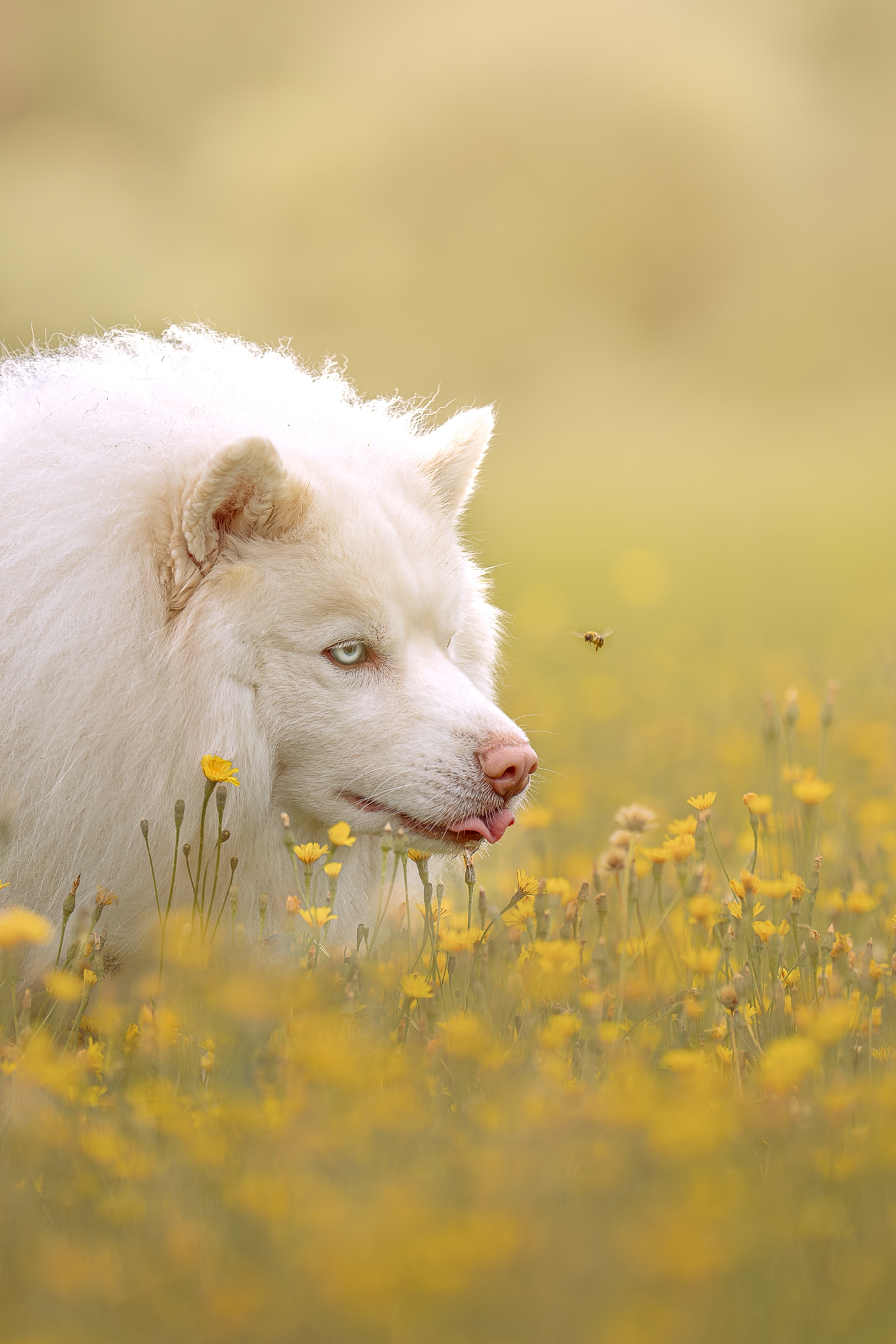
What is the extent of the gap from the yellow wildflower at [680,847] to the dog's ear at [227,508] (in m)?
1.31

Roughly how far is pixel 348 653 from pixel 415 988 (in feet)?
3.28

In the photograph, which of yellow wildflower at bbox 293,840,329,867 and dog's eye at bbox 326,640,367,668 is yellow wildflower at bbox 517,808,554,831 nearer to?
dog's eye at bbox 326,640,367,668

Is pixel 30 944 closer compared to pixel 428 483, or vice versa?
pixel 30 944

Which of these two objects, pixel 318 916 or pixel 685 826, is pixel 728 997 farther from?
pixel 318 916

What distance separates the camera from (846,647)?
30.1 ft

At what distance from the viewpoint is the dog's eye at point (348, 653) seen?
3.04 m

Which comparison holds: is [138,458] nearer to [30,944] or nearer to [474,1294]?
[30,944]

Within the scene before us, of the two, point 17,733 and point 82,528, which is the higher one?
point 82,528

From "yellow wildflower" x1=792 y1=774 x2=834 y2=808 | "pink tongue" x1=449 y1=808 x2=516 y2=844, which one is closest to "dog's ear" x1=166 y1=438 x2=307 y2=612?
"pink tongue" x1=449 y1=808 x2=516 y2=844

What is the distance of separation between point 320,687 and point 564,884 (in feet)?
2.73

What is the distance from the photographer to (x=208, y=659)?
289 centimetres

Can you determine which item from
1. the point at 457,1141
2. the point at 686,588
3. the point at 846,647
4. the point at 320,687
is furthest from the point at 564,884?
the point at 686,588

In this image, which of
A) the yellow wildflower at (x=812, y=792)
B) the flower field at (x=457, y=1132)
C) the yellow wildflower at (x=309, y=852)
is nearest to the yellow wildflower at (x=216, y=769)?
the flower field at (x=457, y=1132)

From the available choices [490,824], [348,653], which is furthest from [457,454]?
[490,824]
